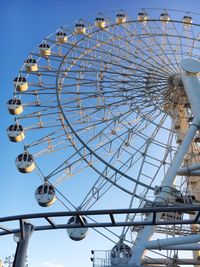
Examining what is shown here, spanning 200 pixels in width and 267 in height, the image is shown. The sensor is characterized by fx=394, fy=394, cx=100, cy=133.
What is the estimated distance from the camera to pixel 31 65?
2111 centimetres

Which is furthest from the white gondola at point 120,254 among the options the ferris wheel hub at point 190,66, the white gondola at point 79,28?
the white gondola at point 79,28

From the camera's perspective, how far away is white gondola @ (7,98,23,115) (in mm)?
19625

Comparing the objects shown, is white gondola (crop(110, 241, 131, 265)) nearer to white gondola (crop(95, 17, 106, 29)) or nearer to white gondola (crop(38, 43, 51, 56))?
white gondola (crop(38, 43, 51, 56))

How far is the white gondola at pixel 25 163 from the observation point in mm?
17688

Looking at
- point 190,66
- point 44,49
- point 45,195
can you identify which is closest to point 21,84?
point 44,49

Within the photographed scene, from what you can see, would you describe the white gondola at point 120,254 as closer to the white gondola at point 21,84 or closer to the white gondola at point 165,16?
the white gondola at point 21,84

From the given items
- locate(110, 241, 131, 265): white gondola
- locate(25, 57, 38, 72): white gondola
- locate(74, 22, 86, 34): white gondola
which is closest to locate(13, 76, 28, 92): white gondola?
locate(25, 57, 38, 72): white gondola

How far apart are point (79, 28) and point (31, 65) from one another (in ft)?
14.2

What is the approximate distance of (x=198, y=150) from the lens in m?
19.9

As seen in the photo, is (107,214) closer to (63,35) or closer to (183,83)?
(183,83)

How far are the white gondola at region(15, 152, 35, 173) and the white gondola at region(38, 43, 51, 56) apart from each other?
650 cm

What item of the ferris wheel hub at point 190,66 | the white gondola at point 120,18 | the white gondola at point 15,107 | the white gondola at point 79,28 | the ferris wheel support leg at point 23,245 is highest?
the white gondola at point 120,18

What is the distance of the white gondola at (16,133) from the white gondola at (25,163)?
1.03 m

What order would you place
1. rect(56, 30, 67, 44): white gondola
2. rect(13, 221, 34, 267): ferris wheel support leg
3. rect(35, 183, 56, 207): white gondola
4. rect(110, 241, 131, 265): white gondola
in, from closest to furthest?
rect(13, 221, 34, 267): ferris wheel support leg, rect(110, 241, 131, 265): white gondola, rect(35, 183, 56, 207): white gondola, rect(56, 30, 67, 44): white gondola
